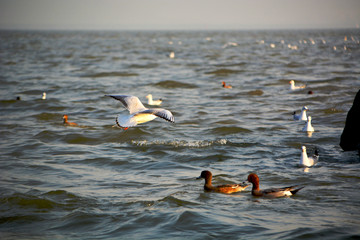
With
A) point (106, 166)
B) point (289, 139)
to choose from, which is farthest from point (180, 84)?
point (106, 166)

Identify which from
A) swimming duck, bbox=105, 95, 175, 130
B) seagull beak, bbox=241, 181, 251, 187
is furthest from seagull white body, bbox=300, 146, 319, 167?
swimming duck, bbox=105, 95, 175, 130

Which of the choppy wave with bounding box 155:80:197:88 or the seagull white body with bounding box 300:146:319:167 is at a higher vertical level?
the choppy wave with bounding box 155:80:197:88

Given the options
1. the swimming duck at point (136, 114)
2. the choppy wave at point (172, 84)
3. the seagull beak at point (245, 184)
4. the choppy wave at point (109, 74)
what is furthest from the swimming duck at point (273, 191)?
the choppy wave at point (109, 74)

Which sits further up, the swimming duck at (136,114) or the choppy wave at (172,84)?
the choppy wave at (172,84)

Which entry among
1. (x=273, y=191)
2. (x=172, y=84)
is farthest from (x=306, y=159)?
(x=172, y=84)

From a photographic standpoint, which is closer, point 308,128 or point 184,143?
point 184,143

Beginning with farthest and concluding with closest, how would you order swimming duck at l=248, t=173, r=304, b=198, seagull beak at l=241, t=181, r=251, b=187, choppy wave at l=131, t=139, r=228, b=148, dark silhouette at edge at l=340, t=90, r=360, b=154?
choppy wave at l=131, t=139, r=228, b=148, dark silhouette at edge at l=340, t=90, r=360, b=154, seagull beak at l=241, t=181, r=251, b=187, swimming duck at l=248, t=173, r=304, b=198

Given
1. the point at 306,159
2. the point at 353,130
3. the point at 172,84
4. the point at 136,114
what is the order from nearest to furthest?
1. the point at 136,114
2. the point at 306,159
3. the point at 353,130
4. the point at 172,84

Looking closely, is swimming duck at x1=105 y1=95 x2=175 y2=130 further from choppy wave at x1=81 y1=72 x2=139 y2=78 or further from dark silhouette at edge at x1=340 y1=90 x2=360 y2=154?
choppy wave at x1=81 y1=72 x2=139 y2=78

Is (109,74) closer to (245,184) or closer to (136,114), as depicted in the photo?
(136,114)

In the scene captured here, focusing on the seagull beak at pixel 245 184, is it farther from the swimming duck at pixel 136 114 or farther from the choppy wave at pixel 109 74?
the choppy wave at pixel 109 74

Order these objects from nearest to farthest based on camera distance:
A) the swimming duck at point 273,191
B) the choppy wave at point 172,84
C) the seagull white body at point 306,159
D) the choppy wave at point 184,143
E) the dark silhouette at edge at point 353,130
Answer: the swimming duck at point 273,191 → the seagull white body at point 306,159 → the dark silhouette at edge at point 353,130 → the choppy wave at point 184,143 → the choppy wave at point 172,84

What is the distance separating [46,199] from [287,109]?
485 inches

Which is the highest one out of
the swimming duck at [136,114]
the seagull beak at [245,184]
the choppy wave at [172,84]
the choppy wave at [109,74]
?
the choppy wave at [109,74]
